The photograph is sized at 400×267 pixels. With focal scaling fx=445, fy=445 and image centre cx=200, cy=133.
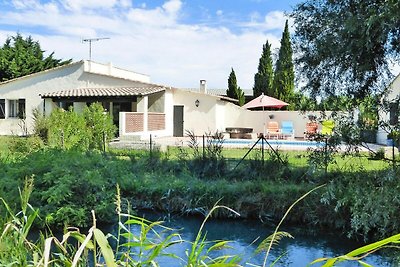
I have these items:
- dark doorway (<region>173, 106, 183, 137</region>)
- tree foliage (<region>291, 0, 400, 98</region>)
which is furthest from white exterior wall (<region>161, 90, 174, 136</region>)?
tree foliage (<region>291, 0, 400, 98</region>)

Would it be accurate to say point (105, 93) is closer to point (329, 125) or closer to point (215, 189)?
point (215, 189)

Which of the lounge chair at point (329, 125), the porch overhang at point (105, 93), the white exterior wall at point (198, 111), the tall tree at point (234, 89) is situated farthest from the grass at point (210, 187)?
the tall tree at point (234, 89)

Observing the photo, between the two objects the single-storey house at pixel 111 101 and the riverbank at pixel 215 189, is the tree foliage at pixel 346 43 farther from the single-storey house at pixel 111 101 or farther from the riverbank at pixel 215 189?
the single-storey house at pixel 111 101

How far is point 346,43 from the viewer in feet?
28.8

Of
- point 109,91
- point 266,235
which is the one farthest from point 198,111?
point 266,235

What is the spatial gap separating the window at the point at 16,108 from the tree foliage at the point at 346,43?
24.0 m

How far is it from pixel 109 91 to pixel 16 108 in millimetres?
7834

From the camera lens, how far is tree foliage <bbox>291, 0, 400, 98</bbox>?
8.15m

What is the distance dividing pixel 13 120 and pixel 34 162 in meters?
21.2

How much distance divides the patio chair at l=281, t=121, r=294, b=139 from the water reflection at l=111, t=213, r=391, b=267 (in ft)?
60.7

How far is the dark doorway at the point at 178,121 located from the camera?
3038 cm

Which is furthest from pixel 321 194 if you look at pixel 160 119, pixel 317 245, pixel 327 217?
pixel 160 119

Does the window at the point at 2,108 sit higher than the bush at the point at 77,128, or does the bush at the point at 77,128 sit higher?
the window at the point at 2,108

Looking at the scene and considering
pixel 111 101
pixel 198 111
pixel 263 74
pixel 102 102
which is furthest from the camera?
pixel 263 74
